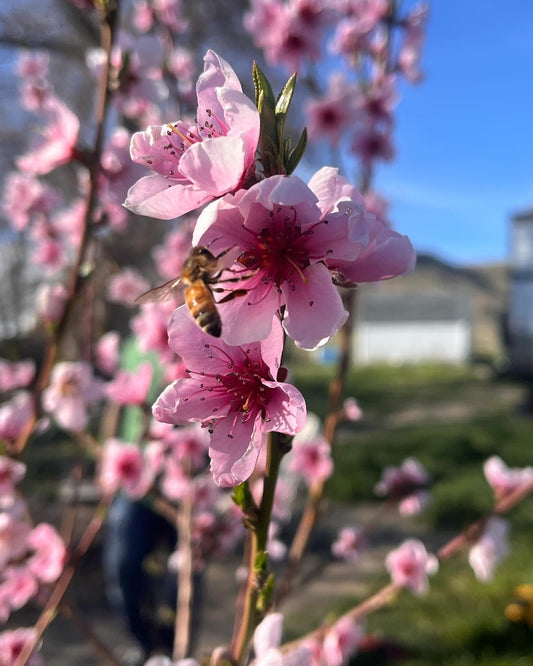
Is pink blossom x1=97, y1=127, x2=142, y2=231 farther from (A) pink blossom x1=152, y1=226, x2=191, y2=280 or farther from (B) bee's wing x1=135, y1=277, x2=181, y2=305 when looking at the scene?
(A) pink blossom x1=152, y1=226, x2=191, y2=280

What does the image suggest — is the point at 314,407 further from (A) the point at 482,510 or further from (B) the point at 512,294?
(B) the point at 512,294

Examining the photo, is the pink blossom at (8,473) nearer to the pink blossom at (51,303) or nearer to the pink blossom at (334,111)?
the pink blossom at (51,303)

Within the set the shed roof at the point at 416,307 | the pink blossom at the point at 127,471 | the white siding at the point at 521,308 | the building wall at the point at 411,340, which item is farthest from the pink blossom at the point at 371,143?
the shed roof at the point at 416,307

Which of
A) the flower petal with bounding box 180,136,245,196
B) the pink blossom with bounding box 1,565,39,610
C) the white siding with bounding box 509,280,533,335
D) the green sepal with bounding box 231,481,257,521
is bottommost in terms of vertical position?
the pink blossom with bounding box 1,565,39,610

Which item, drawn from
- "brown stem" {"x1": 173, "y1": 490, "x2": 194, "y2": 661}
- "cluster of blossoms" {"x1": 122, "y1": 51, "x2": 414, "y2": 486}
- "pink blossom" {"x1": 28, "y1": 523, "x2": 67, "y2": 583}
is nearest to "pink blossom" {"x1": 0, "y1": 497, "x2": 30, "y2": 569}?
"pink blossom" {"x1": 28, "y1": 523, "x2": 67, "y2": 583}

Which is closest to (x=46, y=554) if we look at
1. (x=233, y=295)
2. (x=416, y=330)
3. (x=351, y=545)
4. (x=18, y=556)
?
(x=18, y=556)

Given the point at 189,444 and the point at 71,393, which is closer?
the point at 71,393

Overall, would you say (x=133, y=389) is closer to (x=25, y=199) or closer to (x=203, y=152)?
(x=25, y=199)
